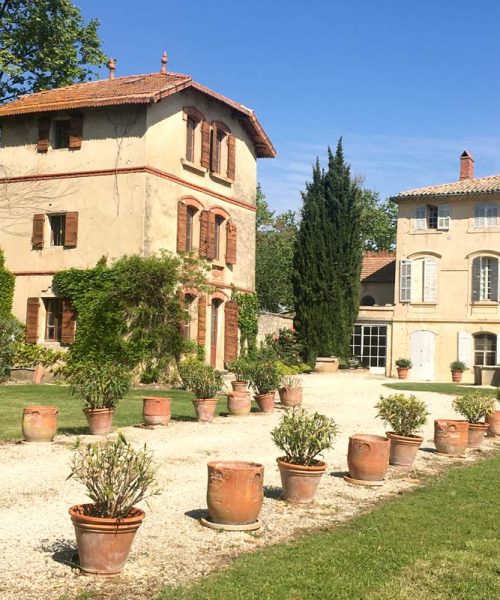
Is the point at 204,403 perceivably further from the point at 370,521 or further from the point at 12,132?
the point at 12,132

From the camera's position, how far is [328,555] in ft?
19.1

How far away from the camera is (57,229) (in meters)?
22.9

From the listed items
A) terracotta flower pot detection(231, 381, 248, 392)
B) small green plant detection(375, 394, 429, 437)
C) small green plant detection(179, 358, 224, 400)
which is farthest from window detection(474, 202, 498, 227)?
small green plant detection(375, 394, 429, 437)

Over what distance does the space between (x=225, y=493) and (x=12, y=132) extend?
65.6 feet

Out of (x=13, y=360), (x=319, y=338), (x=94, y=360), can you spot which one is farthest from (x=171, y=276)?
(x=319, y=338)

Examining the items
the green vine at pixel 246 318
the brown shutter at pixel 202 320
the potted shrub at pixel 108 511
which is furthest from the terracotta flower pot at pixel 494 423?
the green vine at pixel 246 318

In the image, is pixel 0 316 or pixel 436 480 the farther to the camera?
pixel 0 316

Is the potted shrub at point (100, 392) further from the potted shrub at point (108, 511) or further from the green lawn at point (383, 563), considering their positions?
the potted shrub at point (108, 511)

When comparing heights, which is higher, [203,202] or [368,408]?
[203,202]

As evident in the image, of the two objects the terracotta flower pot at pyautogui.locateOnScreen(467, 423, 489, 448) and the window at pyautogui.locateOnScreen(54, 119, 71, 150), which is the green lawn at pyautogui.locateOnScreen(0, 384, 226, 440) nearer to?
the terracotta flower pot at pyautogui.locateOnScreen(467, 423, 489, 448)

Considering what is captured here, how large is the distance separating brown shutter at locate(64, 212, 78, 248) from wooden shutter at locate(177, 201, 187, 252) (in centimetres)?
304

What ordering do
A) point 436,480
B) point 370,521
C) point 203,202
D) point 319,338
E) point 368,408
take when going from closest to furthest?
point 370,521 < point 436,480 < point 368,408 < point 203,202 < point 319,338

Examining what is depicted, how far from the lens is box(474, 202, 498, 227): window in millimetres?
31234

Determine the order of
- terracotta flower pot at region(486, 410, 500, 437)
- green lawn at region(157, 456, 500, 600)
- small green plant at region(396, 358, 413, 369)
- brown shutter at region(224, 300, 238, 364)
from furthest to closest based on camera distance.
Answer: small green plant at region(396, 358, 413, 369) < brown shutter at region(224, 300, 238, 364) < terracotta flower pot at region(486, 410, 500, 437) < green lawn at region(157, 456, 500, 600)
